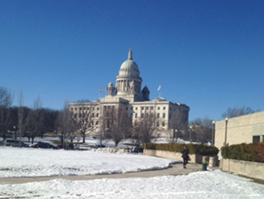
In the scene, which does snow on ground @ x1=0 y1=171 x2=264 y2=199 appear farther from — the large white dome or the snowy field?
the large white dome

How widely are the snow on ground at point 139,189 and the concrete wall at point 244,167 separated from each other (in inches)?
127

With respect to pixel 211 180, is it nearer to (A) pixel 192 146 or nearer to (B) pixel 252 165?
(B) pixel 252 165

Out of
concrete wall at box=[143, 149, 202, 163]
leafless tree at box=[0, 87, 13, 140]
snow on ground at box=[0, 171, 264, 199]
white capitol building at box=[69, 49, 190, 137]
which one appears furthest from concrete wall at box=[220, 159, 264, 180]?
white capitol building at box=[69, 49, 190, 137]

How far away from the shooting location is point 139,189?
1306 cm

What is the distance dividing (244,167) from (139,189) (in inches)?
360

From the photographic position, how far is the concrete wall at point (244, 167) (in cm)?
1811

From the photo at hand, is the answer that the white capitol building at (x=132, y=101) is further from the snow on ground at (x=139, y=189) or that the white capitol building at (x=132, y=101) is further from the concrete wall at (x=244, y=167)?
the snow on ground at (x=139, y=189)

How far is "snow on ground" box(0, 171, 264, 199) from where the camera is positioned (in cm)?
1170

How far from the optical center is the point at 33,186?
508 inches

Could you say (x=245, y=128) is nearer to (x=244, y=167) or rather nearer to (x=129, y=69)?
(x=244, y=167)

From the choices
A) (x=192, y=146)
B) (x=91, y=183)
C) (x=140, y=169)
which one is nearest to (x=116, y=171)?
(x=140, y=169)

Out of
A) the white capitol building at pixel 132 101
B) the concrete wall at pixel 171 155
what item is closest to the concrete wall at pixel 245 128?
the concrete wall at pixel 171 155

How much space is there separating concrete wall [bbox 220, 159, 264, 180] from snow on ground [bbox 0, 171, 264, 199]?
3227 mm

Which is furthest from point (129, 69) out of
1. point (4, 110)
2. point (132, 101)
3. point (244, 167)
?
point (244, 167)
